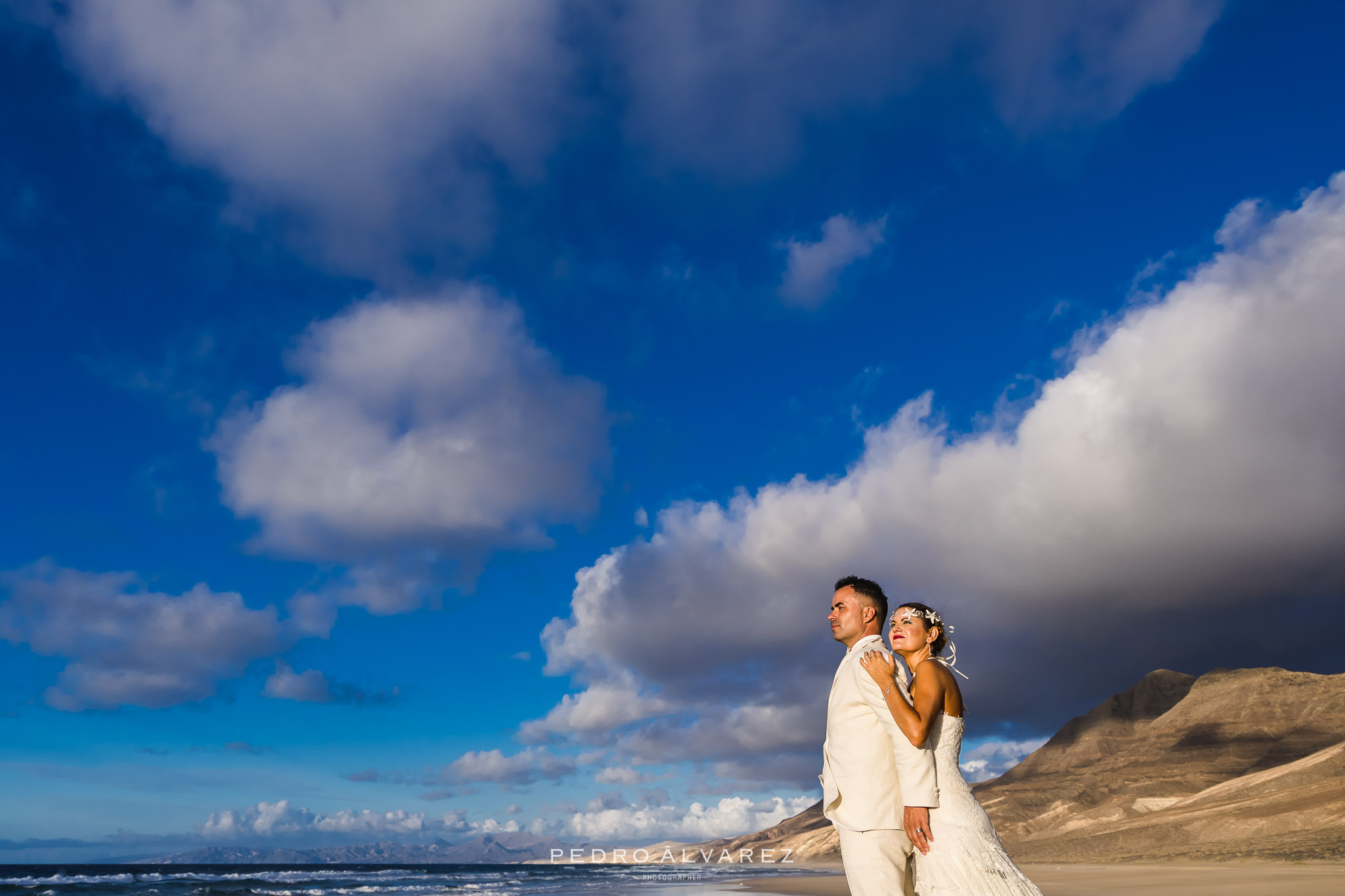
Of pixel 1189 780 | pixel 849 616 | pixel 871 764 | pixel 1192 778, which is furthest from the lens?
pixel 1192 778

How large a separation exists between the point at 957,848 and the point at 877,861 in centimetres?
55

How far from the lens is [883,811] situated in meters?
4.50

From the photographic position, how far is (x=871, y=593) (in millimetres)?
5312

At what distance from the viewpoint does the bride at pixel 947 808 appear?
455 cm

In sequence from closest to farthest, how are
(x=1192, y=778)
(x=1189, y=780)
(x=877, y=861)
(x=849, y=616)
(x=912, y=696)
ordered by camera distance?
(x=877, y=861), (x=912, y=696), (x=849, y=616), (x=1189, y=780), (x=1192, y=778)

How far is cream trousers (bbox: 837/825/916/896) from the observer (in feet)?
14.6

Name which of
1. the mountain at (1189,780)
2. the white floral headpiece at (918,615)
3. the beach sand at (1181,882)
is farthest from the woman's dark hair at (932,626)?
the mountain at (1189,780)

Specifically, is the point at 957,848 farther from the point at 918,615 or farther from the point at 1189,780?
the point at 1189,780

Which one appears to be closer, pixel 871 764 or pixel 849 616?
pixel 871 764

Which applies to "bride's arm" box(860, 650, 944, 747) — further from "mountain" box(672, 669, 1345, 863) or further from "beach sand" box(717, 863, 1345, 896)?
"mountain" box(672, 669, 1345, 863)

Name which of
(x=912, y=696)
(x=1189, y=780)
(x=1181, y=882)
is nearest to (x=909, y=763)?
(x=912, y=696)

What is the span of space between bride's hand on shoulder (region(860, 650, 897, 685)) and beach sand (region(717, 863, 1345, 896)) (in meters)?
23.0

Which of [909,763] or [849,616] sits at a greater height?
[849,616]

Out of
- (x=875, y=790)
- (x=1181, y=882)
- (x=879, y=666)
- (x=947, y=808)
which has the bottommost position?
(x=1181, y=882)
